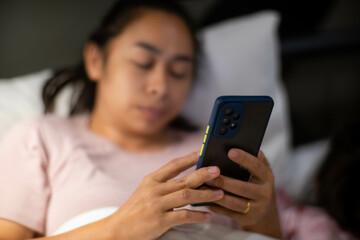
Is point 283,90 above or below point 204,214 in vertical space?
above

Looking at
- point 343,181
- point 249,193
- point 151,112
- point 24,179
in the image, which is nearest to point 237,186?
point 249,193

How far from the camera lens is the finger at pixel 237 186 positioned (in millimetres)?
529

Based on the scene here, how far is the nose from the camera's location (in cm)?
76

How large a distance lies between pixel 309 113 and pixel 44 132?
3.01ft

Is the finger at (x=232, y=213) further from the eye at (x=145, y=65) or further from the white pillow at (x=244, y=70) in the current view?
the white pillow at (x=244, y=70)

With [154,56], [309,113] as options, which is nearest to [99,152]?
[154,56]

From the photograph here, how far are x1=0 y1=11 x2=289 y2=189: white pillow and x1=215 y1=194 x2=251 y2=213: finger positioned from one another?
490 millimetres

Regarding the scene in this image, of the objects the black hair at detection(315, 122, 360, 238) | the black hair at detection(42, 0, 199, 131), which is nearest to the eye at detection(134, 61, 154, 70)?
the black hair at detection(42, 0, 199, 131)

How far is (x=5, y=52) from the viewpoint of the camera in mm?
989

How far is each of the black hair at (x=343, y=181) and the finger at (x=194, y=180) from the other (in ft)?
1.88

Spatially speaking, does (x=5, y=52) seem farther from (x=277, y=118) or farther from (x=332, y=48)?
(x=332, y=48)

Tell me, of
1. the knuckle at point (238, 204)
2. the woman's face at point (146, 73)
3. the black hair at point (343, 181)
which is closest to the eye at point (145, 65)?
the woman's face at point (146, 73)

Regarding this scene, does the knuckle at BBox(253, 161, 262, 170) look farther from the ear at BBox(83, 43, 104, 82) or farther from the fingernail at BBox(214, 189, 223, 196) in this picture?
the ear at BBox(83, 43, 104, 82)

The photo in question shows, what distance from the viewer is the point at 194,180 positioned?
0.50m
